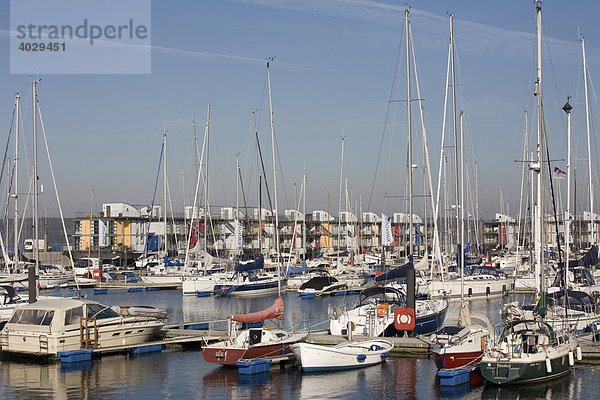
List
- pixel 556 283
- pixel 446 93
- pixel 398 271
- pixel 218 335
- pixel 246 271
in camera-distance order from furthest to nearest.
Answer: pixel 246 271 → pixel 446 93 → pixel 556 283 → pixel 398 271 → pixel 218 335

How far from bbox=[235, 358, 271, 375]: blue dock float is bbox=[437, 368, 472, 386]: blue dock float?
20.7ft

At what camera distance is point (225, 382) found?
85.7ft

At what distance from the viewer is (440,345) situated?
25.8m

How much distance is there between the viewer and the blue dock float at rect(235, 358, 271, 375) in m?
26.6

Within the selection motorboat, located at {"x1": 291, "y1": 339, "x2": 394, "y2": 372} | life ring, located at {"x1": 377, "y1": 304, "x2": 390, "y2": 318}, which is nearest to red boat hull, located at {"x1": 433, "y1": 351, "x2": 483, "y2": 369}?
motorboat, located at {"x1": 291, "y1": 339, "x2": 394, "y2": 372}

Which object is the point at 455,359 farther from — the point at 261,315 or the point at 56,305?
the point at 56,305

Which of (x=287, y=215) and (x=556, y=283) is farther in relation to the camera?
(x=287, y=215)

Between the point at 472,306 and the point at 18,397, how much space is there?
33.8m

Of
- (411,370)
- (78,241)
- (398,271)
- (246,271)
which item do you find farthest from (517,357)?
(78,241)

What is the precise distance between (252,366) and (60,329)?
8.20 meters

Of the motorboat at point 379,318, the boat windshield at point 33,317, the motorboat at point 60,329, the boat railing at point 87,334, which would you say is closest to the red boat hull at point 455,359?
the motorboat at point 379,318

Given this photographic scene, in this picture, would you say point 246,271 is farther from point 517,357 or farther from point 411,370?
point 517,357

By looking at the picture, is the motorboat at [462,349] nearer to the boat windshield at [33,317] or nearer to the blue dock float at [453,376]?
the blue dock float at [453,376]

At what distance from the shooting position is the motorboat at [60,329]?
2912cm
